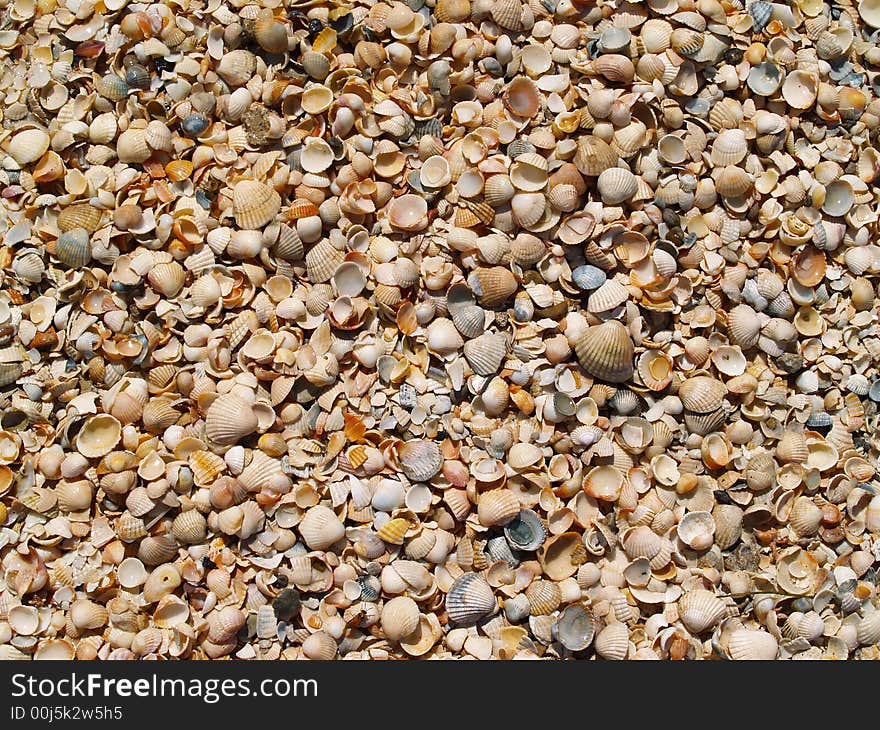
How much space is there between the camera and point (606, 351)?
6.54 ft

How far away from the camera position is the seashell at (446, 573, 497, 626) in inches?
74.5

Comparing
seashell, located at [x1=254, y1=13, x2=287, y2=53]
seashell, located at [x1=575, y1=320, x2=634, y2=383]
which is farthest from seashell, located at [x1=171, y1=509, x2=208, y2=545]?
seashell, located at [x1=254, y1=13, x2=287, y2=53]

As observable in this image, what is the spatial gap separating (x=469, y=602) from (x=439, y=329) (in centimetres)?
62

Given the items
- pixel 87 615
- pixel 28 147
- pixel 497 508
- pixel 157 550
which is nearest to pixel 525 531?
pixel 497 508

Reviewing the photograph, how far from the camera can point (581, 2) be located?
228 centimetres

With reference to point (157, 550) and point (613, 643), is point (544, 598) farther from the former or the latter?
point (157, 550)

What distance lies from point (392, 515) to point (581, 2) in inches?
55.0

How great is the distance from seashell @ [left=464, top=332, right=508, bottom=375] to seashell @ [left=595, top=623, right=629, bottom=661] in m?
0.62

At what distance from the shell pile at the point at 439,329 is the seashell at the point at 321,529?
12 millimetres

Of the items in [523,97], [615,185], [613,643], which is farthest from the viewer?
[523,97]

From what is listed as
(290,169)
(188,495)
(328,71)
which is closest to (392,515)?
(188,495)

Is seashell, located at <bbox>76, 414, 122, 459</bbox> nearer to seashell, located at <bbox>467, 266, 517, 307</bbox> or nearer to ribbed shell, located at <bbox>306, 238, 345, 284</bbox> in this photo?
ribbed shell, located at <bbox>306, 238, 345, 284</bbox>

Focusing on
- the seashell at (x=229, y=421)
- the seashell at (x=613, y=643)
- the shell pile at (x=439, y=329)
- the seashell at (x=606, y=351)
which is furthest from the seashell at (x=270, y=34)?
the seashell at (x=613, y=643)

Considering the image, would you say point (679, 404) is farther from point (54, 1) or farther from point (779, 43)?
point (54, 1)
